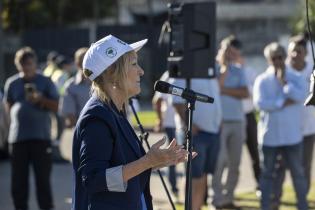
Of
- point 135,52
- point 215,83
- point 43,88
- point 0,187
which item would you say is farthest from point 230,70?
point 135,52

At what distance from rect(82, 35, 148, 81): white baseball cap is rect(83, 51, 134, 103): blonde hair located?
0.08ft

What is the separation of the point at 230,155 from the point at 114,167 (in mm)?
5492

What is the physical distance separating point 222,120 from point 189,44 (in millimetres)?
1301

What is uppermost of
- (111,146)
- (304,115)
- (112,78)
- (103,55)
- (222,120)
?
(103,55)

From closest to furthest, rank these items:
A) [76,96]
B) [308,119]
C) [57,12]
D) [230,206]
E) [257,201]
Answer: [76,96]
[308,119]
[230,206]
[257,201]
[57,12]

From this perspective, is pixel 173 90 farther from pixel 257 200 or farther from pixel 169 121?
pixel 257 200

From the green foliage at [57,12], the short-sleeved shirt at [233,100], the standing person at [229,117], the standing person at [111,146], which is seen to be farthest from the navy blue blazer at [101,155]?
the green foliage at [57,12]

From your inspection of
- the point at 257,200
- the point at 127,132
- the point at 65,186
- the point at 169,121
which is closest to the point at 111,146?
the point at 127,132

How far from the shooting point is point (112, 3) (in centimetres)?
4441

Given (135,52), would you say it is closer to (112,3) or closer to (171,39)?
(171,39)

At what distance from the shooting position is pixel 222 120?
909 centimetres

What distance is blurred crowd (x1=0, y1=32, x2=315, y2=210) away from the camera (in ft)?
26.7

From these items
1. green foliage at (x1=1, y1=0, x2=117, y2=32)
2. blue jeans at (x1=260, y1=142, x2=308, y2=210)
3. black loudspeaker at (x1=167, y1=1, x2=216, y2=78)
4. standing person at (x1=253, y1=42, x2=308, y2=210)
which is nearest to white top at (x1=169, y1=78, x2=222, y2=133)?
black loudspeaker at (x1=167, y1=1, x2=216, y2=78)

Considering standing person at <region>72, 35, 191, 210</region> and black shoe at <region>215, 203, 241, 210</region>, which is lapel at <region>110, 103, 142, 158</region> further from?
black shoe at <region>215, 203, 241, 210</region>
